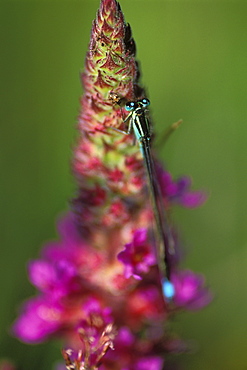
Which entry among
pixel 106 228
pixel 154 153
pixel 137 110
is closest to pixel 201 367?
pixel 106 228

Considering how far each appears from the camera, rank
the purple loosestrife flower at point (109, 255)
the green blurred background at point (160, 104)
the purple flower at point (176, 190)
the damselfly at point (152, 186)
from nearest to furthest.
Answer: the purple loosestrife flower at point (109, 255) → the damselfly at point (152, 186) → the purple flower at point (176, 190) → the green blurred background at point (160, 104)

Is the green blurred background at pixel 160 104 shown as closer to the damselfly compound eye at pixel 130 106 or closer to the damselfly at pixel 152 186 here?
the damselfly at pixel 152 186

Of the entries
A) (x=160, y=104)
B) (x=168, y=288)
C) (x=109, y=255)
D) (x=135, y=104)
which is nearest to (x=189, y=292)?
(x=168, y=288)

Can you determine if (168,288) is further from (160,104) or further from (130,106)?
(160,104)

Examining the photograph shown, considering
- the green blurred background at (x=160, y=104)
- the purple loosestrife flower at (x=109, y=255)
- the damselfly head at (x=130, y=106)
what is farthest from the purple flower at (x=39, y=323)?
the green blurred background at (x=160, y=104)

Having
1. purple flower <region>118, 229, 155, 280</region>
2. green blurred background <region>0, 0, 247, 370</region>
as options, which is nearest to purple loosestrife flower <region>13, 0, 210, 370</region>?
purple flower <region>118, 229, 155, 280</region>

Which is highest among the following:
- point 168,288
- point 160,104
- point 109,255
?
point 160,104

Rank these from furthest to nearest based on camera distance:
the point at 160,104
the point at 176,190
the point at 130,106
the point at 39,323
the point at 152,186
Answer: the point at 160,104, the point at 39,323, the point at 176,190, the point at 152,186, the point at 130,106
